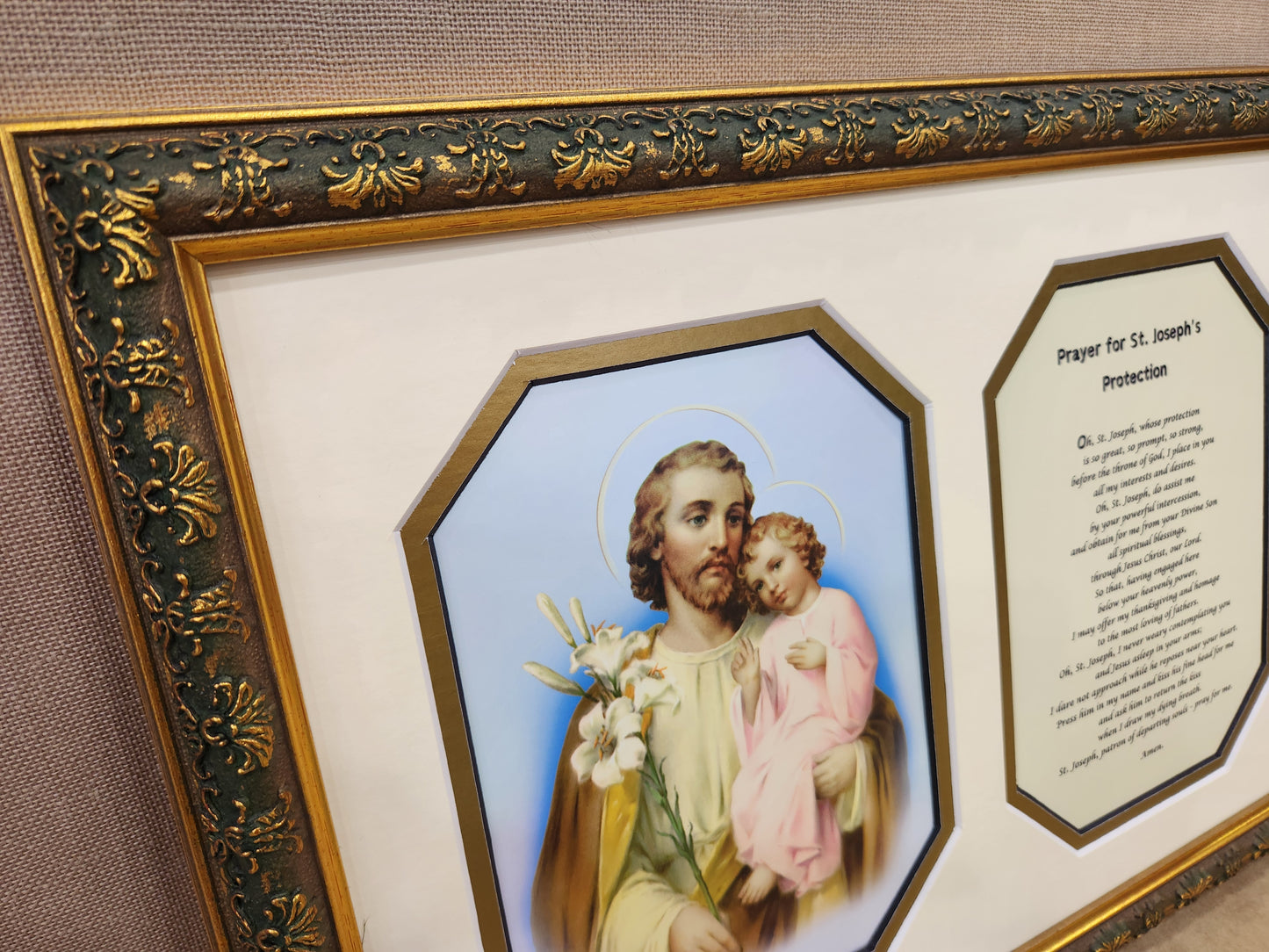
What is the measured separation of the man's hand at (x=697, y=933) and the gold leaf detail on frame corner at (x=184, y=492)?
0.35 m

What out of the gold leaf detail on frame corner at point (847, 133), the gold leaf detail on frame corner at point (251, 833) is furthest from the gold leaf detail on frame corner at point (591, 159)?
the gold leaf detail on frame corner at point (251, 833)

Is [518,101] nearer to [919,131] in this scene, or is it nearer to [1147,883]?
[919,131]

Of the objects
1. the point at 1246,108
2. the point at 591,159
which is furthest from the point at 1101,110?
the point at 591,159

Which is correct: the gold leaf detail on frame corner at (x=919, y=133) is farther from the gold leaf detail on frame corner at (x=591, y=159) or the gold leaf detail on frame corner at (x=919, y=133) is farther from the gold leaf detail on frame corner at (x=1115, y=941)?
the gold leaf detail on frame corner at (x=1115, y=941)

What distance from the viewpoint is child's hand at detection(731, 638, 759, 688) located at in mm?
484

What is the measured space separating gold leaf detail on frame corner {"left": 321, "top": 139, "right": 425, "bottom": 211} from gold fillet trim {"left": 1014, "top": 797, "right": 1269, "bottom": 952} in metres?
0.67

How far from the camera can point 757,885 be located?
0.51 m

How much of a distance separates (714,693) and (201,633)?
27 cm

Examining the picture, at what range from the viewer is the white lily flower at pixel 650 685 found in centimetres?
46

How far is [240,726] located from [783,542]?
30 cm

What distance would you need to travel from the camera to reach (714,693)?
0.48m

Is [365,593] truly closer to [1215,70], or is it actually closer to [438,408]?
[438,408]

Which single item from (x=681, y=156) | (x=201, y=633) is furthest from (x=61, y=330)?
(x=681, y=156)

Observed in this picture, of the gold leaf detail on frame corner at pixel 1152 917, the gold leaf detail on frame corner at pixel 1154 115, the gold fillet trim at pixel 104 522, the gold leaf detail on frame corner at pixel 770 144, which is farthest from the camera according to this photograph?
the gold leaf detail on frame corner at pixel 1152 917
